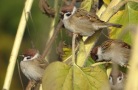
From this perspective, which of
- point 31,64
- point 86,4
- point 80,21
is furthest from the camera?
point 31,64

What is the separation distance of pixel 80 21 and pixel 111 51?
0.80ft

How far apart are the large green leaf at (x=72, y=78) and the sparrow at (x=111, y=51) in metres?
0.61

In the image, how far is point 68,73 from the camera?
1.76m

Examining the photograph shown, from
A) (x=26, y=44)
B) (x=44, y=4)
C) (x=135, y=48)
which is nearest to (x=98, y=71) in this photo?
(x=44, y=4)

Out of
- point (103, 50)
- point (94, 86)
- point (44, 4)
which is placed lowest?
point (103, 50)

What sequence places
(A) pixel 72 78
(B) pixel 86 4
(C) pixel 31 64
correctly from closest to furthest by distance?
1. (A) pixel 72 78
2. (B) pixel 86 4
3. (C) pixel 31 64

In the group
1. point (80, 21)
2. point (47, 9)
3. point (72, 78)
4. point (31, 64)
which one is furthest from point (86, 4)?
point (31, 64)

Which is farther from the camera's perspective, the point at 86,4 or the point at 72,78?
the point at 86,4

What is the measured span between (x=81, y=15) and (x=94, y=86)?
2.74 feet

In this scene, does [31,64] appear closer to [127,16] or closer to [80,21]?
[80,21]

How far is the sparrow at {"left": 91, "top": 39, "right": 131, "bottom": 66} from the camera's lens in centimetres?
250

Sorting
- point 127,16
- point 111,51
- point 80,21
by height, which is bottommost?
point 111,51

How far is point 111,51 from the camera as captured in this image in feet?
8.79

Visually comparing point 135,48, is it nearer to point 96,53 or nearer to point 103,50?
point 96,53
